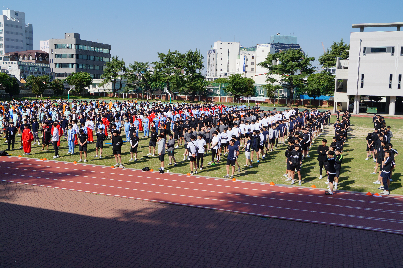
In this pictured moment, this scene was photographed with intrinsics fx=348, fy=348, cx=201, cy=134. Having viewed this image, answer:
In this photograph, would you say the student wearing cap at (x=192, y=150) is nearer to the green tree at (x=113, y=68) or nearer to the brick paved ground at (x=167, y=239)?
the brick paved ground at (x=167, y=239)

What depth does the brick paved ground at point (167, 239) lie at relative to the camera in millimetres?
8375

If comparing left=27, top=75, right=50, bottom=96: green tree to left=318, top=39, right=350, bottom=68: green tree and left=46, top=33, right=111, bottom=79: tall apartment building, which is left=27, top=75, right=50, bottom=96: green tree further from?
left=318, top=39, right=350, bottom=68: green tree

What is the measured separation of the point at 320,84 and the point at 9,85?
62.6 m

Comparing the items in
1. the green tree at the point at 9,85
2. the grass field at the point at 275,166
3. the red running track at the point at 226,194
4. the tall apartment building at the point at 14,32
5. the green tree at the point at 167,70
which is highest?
the tall apartment building at the point at 14,32

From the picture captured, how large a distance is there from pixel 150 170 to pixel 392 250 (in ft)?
35.8

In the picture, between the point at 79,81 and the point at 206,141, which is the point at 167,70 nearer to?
the point at 79,81

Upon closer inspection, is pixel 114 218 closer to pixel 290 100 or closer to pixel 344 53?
pixel 290 100

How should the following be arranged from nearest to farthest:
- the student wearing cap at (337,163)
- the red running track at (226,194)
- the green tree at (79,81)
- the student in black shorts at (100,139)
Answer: the red running track at (226,194) < the student wearing cap at (337,163) < the student in black shorts at (100,139) < the green tree at (79,81)

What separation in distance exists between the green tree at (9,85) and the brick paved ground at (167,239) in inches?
2598

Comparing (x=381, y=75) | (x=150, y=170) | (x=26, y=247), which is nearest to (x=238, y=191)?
(x=150, y=170)

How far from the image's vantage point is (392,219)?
11102mm

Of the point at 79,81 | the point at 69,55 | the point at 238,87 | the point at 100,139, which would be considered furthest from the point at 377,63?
the point at 69,55

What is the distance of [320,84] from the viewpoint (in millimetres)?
70625

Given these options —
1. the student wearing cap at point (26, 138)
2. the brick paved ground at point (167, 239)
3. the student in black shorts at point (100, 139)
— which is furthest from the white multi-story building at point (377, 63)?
the brick paved ground at point (167, 239)
